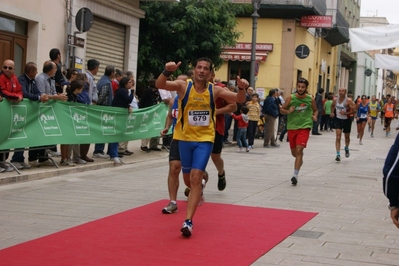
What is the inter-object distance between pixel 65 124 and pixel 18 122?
143 cm

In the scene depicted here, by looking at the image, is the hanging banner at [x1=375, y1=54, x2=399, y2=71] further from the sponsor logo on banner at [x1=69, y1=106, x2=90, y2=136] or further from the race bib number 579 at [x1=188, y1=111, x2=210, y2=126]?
the race bib number 579 at [x1=188, y1=111, x2=210, y2=126]

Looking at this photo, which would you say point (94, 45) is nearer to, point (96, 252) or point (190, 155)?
point (190, 155)

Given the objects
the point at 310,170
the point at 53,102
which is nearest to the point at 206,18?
the point at 310,170

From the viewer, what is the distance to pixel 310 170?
16.2 m

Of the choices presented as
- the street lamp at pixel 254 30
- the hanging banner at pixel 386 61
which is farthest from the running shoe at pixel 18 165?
the street lamp at pixel 254 30

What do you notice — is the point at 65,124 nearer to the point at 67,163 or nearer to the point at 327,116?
the point at 67,163

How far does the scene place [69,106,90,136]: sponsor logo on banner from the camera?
13.6 metres

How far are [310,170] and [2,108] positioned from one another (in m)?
7.10

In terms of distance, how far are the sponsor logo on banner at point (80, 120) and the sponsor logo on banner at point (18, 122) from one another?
1.50 metres

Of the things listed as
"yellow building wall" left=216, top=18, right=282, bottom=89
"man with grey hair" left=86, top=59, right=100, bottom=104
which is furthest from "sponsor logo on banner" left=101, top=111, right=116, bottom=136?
"yellow building wall" left=216, top=18, right=282, bottom=89

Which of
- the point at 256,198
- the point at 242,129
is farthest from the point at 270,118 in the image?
the point at 256,198

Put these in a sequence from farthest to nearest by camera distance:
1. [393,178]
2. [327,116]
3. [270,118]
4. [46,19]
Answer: [327,116]
[270,118]
[46,19]
[393,178]

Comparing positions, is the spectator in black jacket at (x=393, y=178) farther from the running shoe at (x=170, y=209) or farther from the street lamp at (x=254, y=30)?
the street lamp at (x=254, y=30)

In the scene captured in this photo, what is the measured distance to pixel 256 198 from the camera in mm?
11281
